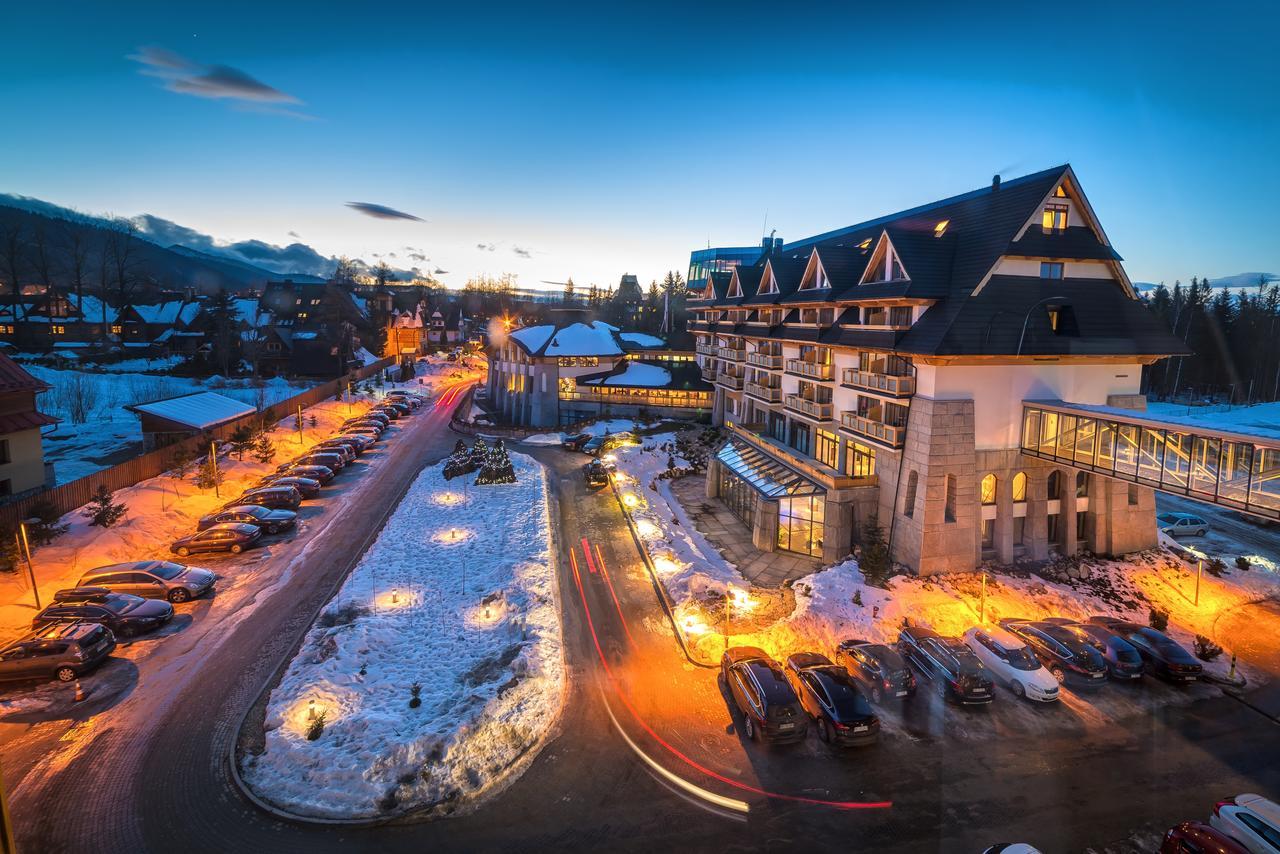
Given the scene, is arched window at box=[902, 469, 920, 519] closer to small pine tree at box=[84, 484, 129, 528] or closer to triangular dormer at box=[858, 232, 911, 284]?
triangular dormer at box=[858, 232, 911, 284]

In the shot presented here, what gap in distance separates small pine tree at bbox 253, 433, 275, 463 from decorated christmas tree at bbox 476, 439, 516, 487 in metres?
18.1

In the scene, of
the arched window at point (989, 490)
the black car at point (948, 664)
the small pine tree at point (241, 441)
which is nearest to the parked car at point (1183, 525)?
the arched window at point (989, 490)

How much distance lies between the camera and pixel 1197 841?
14.3m

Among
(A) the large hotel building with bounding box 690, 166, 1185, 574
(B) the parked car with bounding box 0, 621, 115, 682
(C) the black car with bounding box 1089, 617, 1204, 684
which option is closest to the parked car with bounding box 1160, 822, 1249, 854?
(C) the black car with bounding box 1089, 617, 1204, 684

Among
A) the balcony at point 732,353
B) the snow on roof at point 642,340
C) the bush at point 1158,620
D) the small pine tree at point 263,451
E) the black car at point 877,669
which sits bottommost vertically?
the black car at point 877,669

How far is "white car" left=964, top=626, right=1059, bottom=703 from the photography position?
21.3 m

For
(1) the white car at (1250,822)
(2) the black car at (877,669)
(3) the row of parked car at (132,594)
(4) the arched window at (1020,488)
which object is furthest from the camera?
(4) the arched window at (1020,488)

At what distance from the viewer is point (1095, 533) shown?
3269 centimetres

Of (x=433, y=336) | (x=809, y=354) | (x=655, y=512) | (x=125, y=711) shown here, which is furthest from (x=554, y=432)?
(x=433, y=336)

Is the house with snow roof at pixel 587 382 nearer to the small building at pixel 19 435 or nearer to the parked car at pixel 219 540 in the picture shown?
the parked car at pixel 219 540

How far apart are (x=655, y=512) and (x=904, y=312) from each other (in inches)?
779

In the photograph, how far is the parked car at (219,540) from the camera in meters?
32.3

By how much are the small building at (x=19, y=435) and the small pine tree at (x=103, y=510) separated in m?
4.36

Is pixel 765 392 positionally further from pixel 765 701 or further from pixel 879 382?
pixel 765 701
